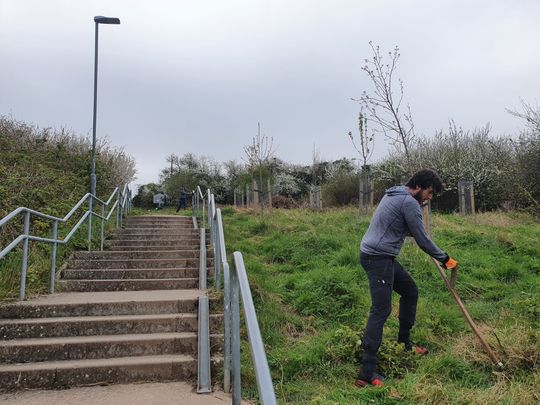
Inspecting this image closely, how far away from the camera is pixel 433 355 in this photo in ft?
14.5

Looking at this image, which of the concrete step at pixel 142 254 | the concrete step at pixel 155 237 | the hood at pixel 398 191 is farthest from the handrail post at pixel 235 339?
the concrete step at pixel 155 237

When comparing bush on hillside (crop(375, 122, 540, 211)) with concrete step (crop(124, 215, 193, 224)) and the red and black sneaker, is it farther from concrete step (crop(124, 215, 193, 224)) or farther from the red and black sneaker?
the red and black sneaker

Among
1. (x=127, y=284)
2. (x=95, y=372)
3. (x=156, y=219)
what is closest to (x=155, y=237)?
(x=156, y=219)

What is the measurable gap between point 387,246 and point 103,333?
2.90 m

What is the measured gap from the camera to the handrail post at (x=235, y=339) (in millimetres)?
3051

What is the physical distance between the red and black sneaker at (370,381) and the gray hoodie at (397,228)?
1002 millimetres

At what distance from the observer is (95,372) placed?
4074 millimetres

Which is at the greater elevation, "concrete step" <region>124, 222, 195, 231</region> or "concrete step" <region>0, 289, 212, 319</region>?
"concrete step" <region>124, 222, 195, 231</region>

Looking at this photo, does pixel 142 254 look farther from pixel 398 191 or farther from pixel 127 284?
pixel 398 191

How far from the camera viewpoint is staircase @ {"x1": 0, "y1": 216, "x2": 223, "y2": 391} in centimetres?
409

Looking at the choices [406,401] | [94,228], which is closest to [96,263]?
[94,228]

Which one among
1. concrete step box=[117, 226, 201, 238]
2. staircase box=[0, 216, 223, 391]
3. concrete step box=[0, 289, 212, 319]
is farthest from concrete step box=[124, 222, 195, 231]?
concrete step box=[0, 289, 212, 319]

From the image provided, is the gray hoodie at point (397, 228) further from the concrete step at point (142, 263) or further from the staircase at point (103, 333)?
the concrete step at point (142, 263)

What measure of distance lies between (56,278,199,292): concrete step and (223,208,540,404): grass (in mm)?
931
